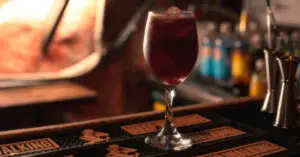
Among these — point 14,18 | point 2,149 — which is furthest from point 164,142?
point 14,18

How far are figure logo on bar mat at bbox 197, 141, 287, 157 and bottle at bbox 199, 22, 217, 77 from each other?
74.0 inches

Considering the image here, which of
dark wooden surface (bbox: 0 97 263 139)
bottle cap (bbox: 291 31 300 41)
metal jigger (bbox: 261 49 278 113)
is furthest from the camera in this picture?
bottle cap (bbox: 291 31 300 41)

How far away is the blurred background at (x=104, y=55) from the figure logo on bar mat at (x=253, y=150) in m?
1.46

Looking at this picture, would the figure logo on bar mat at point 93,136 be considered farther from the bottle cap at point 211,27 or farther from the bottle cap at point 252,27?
the bottle cap at point 211,27

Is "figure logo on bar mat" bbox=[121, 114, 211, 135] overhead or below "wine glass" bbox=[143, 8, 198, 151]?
below

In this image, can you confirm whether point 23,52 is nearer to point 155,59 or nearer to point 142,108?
point 142,108

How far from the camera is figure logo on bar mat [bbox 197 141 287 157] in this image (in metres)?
0.91

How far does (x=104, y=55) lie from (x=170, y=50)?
2.08 meters

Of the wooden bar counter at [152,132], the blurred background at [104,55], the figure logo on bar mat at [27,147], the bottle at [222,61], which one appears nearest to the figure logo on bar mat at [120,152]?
the wooden bar counter at [152,132]

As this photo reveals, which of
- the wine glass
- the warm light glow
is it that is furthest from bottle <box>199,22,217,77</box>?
A: the wine glass

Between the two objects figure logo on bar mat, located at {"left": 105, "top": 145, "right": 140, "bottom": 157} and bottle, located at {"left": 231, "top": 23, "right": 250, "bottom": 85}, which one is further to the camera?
bottle, located at {"left": 231, "top": 23, "right": 250, "bottom": 85}

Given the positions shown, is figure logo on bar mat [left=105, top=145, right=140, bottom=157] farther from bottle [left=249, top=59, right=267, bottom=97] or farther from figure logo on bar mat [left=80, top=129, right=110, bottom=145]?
bottle [left=249, top=59, right=267, bottom=97]

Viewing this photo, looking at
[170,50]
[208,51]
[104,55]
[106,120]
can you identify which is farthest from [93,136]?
[104,55]

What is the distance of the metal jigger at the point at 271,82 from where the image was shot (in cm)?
116
